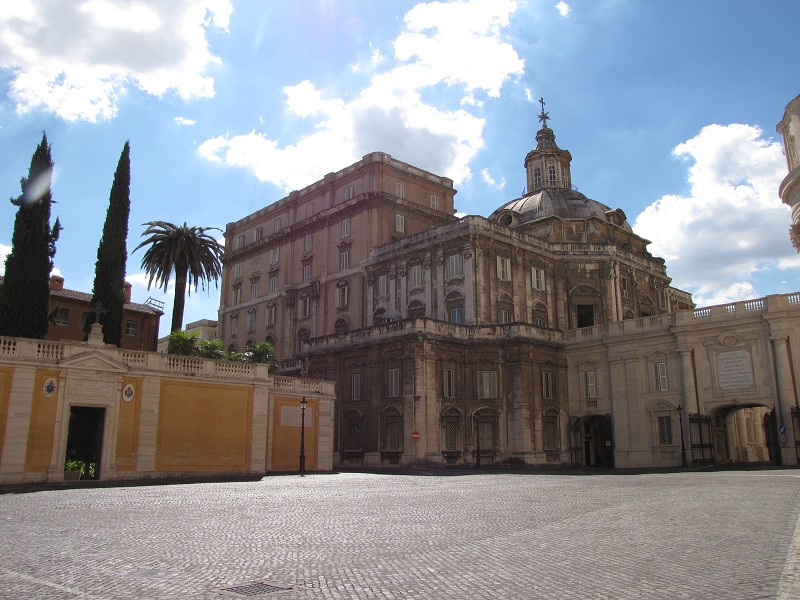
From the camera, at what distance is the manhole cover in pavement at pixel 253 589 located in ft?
25.5

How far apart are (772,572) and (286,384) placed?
97.2 feet

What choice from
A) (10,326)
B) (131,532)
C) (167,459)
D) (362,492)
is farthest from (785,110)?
(10,326)

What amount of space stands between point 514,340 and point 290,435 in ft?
57.7

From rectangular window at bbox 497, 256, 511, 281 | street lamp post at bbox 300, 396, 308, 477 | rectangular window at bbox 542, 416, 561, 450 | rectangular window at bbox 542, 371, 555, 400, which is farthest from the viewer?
rectangular window at bbox 497, 256, 511, 281

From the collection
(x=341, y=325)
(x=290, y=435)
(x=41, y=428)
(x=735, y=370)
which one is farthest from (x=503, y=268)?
(x=41, y=428)

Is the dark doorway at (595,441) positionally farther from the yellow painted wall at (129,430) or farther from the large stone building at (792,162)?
the yellow painted wall at (129,430)

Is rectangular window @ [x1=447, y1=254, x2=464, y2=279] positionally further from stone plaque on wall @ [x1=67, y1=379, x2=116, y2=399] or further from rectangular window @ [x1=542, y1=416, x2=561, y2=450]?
stone plaque on wall @ [x1=67, y1=379, x2=116, y2=399]

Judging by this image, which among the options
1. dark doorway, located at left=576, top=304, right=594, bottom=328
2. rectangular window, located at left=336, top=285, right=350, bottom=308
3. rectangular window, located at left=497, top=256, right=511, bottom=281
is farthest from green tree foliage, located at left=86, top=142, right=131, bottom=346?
dark doorway, located at left=576, top=304, right=594, bottom=328

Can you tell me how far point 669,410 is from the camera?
43.6 meters

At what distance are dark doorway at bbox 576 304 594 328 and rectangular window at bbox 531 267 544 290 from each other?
13.1 feet

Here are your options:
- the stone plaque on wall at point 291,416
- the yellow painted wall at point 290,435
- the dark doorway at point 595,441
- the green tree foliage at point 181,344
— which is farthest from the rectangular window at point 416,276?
the stone plaque on wall at point 291,416

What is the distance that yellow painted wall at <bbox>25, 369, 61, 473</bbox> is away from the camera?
1034 inches

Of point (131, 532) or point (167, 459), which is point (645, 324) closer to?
point (167, 459)

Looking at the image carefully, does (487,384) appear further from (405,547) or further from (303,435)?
(405,547)
